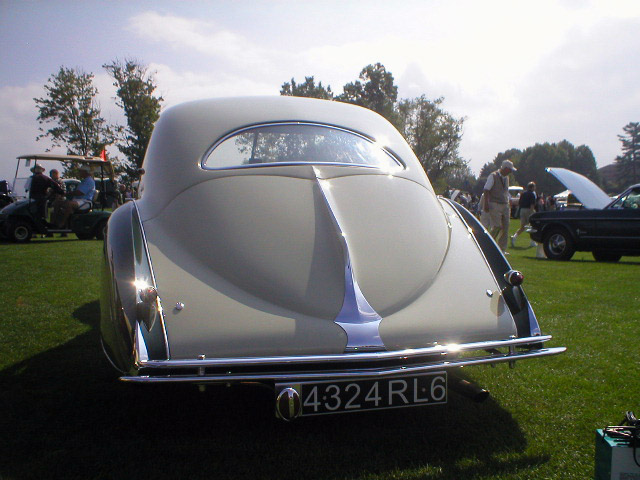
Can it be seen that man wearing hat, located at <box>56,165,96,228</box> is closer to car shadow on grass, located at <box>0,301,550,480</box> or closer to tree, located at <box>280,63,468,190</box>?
car shadow on grass, located at <box>0,301,550,480</box>

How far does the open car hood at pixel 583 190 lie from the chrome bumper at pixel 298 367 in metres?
9.68

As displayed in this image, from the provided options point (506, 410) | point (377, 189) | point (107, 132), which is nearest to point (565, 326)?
point (506, 410)

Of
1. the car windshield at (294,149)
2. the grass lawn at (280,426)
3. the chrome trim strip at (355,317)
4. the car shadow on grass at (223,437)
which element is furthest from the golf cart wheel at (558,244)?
the chrome trim strip at (355,317)

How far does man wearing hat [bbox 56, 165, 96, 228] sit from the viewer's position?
12812 millimetres

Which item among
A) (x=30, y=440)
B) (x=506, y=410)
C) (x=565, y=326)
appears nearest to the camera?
(x=30, y=440)

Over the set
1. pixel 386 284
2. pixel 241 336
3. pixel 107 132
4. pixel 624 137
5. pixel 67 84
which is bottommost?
pixel 241 336

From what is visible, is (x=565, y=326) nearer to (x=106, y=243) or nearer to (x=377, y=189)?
(x=377, y=189)

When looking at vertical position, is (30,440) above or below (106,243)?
below

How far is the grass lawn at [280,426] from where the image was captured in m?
2.27

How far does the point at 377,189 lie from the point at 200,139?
1.10 meters

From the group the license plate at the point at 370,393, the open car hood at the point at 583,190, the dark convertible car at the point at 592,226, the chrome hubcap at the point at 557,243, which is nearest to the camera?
the license plate at the point at 370,393

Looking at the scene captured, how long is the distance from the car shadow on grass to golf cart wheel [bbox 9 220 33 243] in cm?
1065

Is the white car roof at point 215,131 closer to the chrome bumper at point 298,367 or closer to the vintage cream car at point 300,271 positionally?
the vintage cream car at point 300,271

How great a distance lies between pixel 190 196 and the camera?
2975mm
